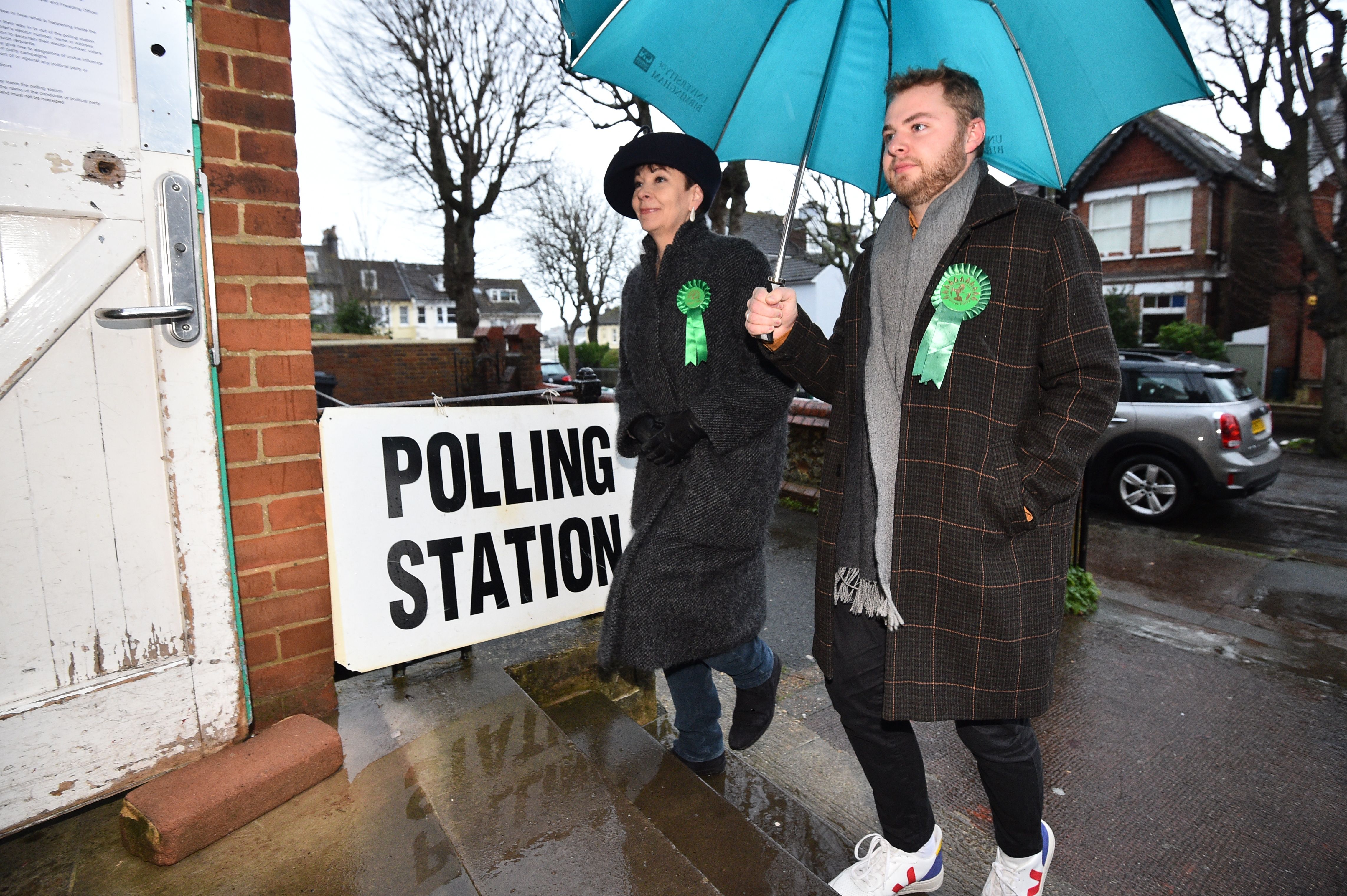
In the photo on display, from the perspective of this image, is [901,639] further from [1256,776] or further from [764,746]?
[1256,776]

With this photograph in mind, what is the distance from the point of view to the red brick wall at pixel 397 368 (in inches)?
629

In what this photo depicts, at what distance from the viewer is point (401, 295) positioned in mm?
60938

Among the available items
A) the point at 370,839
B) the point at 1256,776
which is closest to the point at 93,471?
the point at 370,839

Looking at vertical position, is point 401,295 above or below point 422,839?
above

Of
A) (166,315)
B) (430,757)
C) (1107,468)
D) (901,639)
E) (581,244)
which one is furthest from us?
(581,244)

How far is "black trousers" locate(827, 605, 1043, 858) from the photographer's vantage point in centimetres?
192

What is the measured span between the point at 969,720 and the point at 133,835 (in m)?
2.08

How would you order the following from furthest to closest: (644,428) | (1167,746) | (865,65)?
(1167,746), (644,428), (865,65)

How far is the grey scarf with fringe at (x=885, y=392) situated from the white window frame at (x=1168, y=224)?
24.5 meters

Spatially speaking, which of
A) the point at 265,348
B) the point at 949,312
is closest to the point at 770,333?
the point at 949,312

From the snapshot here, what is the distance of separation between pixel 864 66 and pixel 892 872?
2.29 metres

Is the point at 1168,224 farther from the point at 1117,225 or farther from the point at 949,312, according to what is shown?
the point at 949,312

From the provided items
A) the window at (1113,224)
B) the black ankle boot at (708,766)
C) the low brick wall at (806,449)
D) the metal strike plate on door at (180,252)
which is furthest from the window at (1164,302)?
the metal strike plate on door at (180,252)

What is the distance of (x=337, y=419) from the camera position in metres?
2.41
